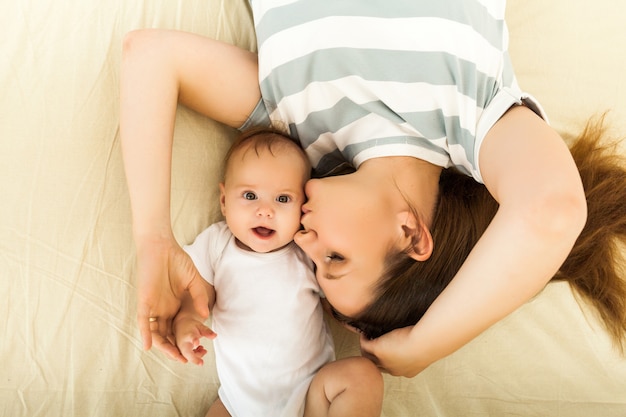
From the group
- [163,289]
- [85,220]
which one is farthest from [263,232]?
[85,220]

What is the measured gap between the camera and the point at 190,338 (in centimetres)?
92

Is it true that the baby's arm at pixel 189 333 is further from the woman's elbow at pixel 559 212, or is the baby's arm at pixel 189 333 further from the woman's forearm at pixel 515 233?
the woman's elbow at pixel 559 212

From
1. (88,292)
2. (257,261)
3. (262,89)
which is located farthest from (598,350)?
(88,292)

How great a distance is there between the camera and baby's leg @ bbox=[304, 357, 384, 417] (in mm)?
1010

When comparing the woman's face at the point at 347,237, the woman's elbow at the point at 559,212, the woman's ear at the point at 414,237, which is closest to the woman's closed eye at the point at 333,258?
the woman's face at the point at 347,237

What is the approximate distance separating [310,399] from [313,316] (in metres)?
0.14

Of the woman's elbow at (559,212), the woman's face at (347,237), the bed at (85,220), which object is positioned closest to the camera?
the woman's elbow at (559,212)

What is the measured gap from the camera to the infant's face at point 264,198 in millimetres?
1062

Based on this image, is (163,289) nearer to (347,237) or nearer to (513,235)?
(347,237)

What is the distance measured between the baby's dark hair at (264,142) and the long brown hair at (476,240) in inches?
10.2

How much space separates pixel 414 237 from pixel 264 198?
10.1 inches

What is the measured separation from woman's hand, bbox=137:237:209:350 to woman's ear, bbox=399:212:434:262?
332mm

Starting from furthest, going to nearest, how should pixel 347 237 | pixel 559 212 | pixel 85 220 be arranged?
pixel 85 220, pixel 347 237, pixel 559 212

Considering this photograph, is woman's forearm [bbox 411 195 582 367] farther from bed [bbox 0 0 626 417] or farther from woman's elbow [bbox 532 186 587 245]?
bed [bbox 0 0 626 417]
